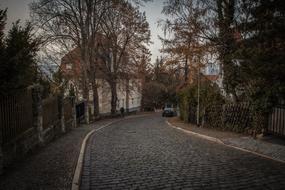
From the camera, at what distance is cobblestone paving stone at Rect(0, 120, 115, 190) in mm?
6889

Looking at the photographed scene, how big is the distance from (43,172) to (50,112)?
7.92 m

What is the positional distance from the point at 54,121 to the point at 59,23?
14.7m

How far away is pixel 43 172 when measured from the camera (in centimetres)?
809

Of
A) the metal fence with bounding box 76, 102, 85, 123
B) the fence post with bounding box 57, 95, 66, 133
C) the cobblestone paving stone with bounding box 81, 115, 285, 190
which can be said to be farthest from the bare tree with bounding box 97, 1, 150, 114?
the cobblestone paving stone with bounding box 81, 115, 285, 190

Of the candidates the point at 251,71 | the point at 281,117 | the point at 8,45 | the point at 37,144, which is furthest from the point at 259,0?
the point at 37,144

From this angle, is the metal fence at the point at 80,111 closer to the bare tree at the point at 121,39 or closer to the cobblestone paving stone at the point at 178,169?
the bare tree at the point at 121,39

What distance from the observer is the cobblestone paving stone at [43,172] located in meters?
6.89

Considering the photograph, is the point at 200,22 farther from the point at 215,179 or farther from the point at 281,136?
the point at 215,179

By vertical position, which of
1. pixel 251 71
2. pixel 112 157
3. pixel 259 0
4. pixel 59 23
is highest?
pixel 59 23

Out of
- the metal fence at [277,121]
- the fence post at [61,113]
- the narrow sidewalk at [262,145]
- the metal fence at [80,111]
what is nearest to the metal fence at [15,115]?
the fence post at [61,113]

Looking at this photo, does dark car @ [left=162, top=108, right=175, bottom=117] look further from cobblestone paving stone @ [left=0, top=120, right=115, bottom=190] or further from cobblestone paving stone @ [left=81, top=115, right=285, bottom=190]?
cobblestone paving stone @ [left=0, top=120, right=115, bottom=190]

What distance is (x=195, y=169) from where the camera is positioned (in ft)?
27.1

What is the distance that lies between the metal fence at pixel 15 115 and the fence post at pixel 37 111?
1.20ft

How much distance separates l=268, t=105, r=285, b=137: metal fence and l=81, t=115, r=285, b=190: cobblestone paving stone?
3310mm
